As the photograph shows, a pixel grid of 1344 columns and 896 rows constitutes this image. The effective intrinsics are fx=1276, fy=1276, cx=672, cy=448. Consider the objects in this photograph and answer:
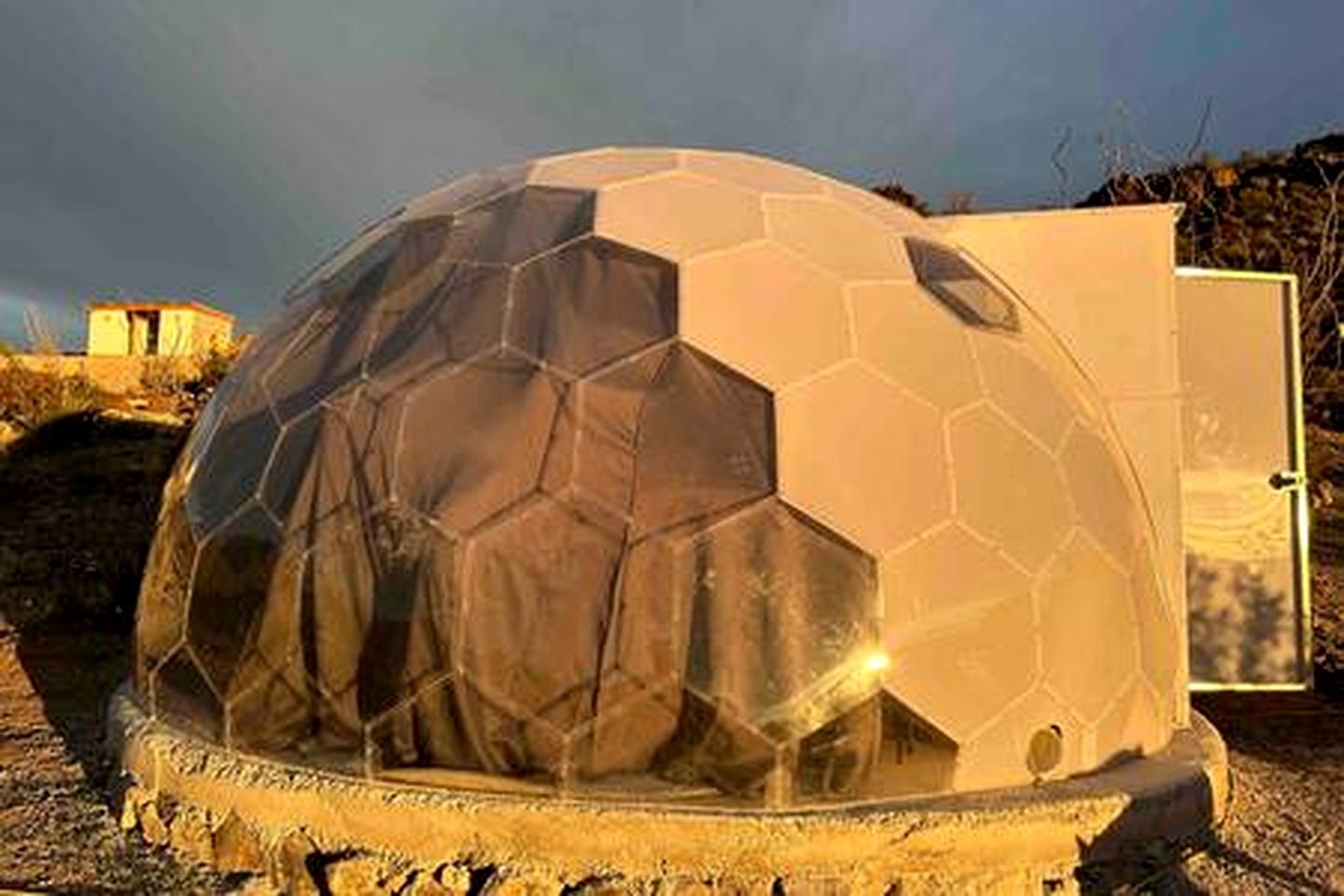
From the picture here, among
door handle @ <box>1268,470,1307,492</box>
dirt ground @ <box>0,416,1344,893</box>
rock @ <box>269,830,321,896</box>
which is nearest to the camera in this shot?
rock @ <box>269,830,321,896</box>

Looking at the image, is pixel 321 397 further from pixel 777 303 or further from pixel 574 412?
pixel 777 303

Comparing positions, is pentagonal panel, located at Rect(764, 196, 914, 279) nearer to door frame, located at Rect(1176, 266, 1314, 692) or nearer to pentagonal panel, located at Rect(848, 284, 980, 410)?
pentagonal panel, located at Rect(848, 284, 980, 410)

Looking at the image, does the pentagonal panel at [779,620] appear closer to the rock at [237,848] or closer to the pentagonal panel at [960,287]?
the pentagonal panel at [960,287]

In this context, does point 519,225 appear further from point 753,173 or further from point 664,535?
point 664,535

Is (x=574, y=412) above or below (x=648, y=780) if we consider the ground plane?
above

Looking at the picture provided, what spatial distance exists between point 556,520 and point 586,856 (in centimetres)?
107

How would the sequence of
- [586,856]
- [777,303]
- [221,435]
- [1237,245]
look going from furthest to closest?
1. [1237,245]
2. [221,435]
3. [777,303]
4. [586,856]

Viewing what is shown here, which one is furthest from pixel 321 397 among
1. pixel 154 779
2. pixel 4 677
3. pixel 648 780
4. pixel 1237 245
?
pixel 1237 245

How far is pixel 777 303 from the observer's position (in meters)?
4.68

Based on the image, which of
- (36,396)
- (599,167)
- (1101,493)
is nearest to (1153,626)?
(1101,493)

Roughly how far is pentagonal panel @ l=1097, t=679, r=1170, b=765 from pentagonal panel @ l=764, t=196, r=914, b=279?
1829 mm

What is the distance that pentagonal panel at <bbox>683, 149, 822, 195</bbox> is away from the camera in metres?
5.43

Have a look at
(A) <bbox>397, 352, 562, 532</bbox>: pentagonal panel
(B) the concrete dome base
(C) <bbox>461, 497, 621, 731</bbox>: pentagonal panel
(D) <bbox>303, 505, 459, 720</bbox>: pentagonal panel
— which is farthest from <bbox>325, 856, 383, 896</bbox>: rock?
(A) <bbox>397, 352, 562, 532</bbox>: pentagonal panel

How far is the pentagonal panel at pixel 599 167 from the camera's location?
533cm
